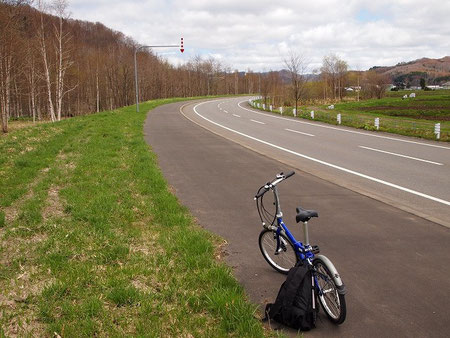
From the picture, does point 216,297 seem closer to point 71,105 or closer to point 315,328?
point 315,328

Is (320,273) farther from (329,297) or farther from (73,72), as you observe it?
(73,72)

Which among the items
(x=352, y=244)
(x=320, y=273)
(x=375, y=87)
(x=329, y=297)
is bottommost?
(x=352, y=244)

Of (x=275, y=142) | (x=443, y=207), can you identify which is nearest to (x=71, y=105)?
(x=275, y=142)

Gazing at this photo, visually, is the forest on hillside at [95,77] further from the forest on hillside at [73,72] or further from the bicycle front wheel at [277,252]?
the bicycle front wheel at [277,252]

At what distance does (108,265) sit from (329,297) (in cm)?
281

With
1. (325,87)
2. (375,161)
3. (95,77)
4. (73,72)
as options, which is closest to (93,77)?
(95,77)

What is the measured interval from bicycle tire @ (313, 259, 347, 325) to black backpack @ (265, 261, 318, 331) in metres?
0.17

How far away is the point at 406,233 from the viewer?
20.1ft

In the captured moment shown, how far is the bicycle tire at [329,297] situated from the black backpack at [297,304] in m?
0.17

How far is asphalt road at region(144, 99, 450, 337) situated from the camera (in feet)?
12.8

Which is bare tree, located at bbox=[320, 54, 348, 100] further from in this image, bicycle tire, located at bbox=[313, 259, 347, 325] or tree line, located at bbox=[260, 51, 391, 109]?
bicycle tire, located at bbox=[313, 259, 347, 325]

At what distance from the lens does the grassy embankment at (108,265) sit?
376cm

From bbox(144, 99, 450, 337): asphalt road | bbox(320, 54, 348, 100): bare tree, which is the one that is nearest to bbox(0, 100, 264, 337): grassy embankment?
bbox(144, 99, 450, 337): asphalt road

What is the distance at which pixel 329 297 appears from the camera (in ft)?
12.7
